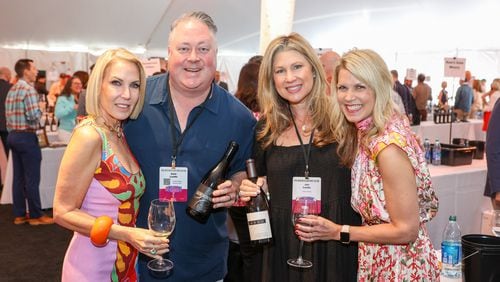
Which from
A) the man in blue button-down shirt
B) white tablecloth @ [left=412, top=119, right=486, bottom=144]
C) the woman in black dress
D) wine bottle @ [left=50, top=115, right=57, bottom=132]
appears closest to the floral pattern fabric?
the man in blue button-down shirt

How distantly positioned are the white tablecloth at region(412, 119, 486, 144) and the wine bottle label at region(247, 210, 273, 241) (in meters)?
6.13

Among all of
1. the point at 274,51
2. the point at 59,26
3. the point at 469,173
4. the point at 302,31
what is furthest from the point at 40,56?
the point at 274,51

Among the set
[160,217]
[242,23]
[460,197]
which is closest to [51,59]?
[242,23]

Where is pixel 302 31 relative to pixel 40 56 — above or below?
above

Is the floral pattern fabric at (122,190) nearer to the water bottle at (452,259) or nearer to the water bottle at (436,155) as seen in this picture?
the water bottle at (452,259)

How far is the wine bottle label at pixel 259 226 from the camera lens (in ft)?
6.21

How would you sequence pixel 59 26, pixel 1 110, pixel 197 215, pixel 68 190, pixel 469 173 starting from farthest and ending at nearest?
pixel 59 26 < pixel 1 110 < pixel 469 173 < pixel 197 215 < pixel 68 190

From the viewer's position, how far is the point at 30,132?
17.6 ft

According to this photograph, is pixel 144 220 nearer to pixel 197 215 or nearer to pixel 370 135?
pixel 197 215

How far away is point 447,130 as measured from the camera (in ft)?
27.0

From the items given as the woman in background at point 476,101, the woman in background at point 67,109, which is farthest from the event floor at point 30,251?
the woman in background at point 476,101

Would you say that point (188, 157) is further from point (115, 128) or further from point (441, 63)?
point (441, 63)

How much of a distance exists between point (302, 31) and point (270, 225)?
1316cm

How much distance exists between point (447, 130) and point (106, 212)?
749cm
